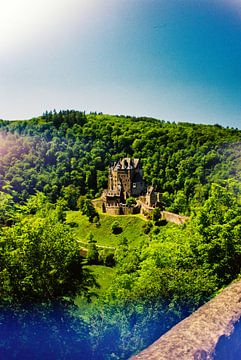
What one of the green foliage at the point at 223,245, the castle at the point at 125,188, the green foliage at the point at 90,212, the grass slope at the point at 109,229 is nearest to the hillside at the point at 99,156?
the castle at the point at 125,188

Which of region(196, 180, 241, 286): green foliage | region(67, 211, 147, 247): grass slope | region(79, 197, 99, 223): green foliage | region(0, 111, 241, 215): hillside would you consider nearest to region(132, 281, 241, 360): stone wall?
region(196, 180, 241, 286): green foliage

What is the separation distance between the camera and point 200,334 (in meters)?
3.61

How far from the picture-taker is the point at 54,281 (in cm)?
1488

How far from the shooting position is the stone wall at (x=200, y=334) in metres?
3.18

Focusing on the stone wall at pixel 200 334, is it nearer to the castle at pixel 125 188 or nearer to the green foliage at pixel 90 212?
the green foliage at pixel 90 212

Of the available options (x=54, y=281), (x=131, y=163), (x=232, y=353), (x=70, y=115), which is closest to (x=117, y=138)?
(x=70, y=115)

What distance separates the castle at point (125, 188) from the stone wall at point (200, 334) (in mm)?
48010

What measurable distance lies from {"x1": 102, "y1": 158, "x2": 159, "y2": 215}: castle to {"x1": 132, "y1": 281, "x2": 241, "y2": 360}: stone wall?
48010 millimetres

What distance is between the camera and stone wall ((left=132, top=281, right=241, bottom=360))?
10.4 feet

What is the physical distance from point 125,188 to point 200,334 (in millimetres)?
60457

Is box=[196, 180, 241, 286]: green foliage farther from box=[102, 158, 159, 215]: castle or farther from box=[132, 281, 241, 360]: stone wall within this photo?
box=[102, 158, 159, 215]: castle

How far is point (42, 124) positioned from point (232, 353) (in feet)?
333

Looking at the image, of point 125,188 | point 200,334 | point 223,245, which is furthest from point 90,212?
point 200,334

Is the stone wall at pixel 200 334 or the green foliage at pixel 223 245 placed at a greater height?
the stone wall at pixel 200 334
